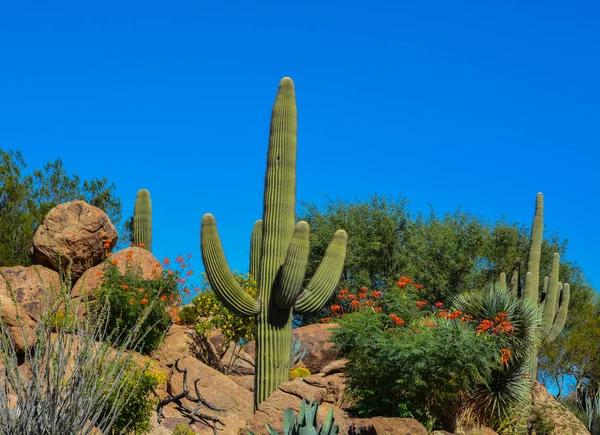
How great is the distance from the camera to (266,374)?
1279 cm

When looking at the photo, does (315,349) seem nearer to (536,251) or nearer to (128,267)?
(128,267)

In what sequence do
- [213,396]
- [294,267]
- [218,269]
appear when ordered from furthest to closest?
[213,396] < [218,269] < [294,267]

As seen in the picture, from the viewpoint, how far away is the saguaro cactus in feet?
41.3

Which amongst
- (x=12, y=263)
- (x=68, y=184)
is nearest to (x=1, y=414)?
(x=12, y=263)

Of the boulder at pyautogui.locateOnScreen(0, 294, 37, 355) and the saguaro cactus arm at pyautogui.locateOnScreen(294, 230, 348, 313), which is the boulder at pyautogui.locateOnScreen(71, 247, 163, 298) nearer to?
the boulder at pyautogui.locateOnScreen(0, 294, 37, 355)

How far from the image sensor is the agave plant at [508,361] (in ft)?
47.9

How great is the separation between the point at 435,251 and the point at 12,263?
14.3m

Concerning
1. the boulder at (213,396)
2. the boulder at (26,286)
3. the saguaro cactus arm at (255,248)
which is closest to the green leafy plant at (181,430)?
the boulder at (213,396)

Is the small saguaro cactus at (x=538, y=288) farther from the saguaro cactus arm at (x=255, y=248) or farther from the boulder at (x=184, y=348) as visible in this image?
the boulder at (x=184, y=348)

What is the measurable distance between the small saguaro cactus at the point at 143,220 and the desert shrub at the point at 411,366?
10.1 metres

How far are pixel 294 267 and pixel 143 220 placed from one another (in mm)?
10317

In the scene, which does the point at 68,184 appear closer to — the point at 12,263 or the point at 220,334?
the point at 12,263

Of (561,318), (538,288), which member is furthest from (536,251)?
(561,318)

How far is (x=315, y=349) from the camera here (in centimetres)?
1806
